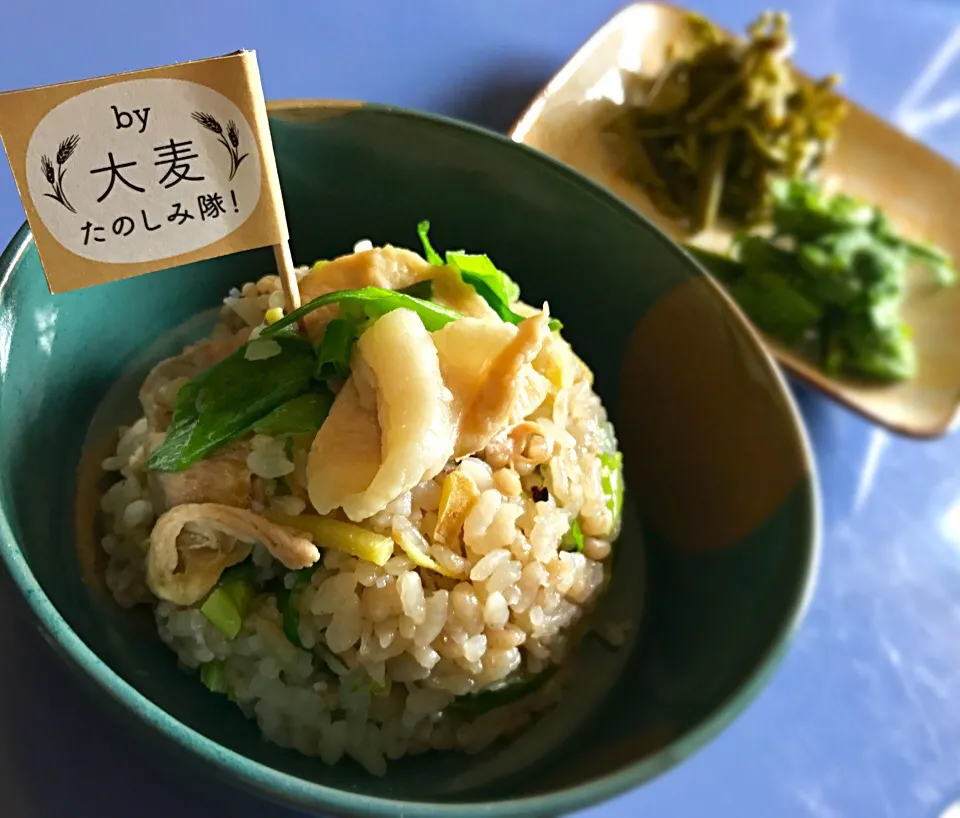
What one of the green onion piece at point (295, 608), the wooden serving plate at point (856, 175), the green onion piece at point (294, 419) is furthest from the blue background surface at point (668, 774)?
the green onion piece at point (294, 419)

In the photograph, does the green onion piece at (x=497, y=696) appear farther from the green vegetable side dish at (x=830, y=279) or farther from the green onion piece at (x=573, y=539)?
the green vegetable side dish at (x=830, y=279)

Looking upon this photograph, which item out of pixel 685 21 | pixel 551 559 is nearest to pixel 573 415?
pixel 551 559

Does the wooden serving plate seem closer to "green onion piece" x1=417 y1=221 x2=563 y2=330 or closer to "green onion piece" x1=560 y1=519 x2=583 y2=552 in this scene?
"green onion piece" x1=417 y1=221 x2=563 y2=330

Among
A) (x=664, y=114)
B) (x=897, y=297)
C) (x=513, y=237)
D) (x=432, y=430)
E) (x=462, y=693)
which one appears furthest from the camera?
(x=664, y=114)

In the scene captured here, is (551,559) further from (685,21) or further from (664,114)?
(685,21)

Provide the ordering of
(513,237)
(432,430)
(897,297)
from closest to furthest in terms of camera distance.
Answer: (432,430)
(513,237)
(897,297)

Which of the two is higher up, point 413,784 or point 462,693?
point 462,693

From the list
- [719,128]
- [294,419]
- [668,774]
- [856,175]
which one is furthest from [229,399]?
[856,175]

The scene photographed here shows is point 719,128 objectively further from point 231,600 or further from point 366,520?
point 231,600
